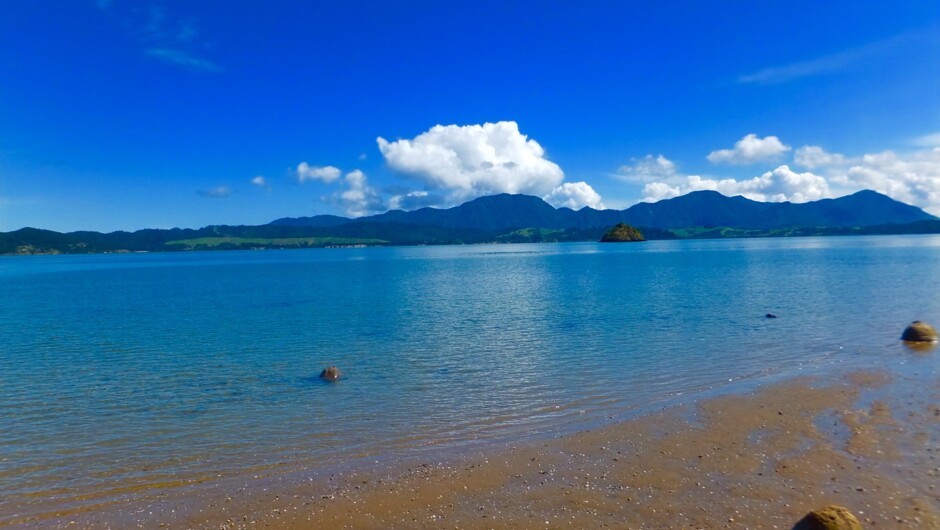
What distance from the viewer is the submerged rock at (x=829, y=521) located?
36.6 ft

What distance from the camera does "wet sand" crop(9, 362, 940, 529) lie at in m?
13.2

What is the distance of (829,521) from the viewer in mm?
11258

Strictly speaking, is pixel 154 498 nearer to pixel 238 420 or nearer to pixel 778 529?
pixel 238 420

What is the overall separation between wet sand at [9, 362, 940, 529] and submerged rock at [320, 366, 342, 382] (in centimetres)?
1197

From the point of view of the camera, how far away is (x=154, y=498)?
15.4 meters

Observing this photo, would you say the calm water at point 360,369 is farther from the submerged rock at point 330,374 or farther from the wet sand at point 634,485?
the wet sand at point 634,485

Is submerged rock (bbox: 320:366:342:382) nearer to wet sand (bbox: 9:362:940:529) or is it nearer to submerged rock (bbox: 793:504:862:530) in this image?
wet sand (bbox: 9:362:940:529)

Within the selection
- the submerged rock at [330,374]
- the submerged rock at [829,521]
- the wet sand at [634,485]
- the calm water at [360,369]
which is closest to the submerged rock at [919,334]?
the calm water at [360,369]

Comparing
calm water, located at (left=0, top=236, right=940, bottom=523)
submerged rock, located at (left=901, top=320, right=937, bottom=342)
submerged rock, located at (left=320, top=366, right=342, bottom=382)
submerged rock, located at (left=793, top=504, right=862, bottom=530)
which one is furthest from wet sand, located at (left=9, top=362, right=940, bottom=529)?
submerged rock, located at (left=901, top=320, right=937, bottom=342)

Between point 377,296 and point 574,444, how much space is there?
193 feet

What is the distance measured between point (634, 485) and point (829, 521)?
15.5ft

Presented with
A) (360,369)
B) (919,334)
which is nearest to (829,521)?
(360,369)

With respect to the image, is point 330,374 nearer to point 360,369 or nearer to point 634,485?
point 360,369

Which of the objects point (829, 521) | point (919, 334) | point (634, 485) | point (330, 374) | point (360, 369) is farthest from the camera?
point (919, 334)
